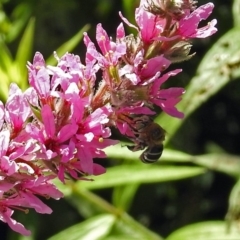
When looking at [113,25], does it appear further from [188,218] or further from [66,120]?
[66,120]

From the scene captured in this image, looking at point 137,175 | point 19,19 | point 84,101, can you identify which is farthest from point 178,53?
point 19,19

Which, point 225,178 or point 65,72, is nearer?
point 65,72

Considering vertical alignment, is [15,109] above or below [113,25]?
above

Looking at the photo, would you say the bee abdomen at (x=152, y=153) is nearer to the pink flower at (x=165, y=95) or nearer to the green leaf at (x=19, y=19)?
the pink flower at (x=165, y=95)

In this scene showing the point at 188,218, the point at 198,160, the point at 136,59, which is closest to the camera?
the point at 136,59

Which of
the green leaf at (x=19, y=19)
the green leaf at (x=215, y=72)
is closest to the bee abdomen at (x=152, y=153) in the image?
the green leaf at (x=215, y=72)

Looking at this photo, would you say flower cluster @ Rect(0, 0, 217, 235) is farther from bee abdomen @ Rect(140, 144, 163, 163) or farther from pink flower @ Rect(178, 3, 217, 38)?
bee abdomen @ Rect(140, 144, 163, 163)

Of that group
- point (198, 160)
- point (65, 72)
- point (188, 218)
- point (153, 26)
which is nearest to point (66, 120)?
point (65, 72)

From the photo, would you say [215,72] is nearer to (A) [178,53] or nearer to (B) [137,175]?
(B) [137,175]
